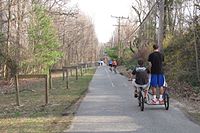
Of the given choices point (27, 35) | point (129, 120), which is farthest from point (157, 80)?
point (27, 35)

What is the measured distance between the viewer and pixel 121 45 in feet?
335

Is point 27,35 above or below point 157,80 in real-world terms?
above

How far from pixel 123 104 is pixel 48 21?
102ft

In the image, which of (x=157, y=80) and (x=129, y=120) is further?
(x=157, y=80)

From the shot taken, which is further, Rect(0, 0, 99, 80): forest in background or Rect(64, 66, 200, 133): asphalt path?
Rect(0, 0, 99, 80): forest in background

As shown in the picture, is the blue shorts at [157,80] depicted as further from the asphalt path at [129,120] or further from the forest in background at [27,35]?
the forest in background at [27,35]

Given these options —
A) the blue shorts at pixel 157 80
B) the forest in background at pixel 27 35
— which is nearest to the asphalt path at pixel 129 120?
→ the blue shorts at pixel 157 80

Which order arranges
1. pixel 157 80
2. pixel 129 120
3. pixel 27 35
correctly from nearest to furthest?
pixel 129 120, pixel 157 80, pixel 27 35

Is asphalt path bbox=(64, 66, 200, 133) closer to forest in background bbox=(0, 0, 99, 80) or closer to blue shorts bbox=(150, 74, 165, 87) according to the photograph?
blue shorts bbox=(150, 74, 165, 87)

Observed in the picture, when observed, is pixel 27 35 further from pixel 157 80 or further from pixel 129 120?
pixel 129 120

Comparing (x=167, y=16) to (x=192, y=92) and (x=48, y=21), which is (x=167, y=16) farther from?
(x=192, y=92)

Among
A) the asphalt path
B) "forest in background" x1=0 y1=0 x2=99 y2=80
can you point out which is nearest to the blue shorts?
the asphalt path

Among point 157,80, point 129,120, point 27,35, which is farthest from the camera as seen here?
point 27,35

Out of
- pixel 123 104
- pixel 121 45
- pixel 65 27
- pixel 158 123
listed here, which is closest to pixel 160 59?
pixel 123 104
